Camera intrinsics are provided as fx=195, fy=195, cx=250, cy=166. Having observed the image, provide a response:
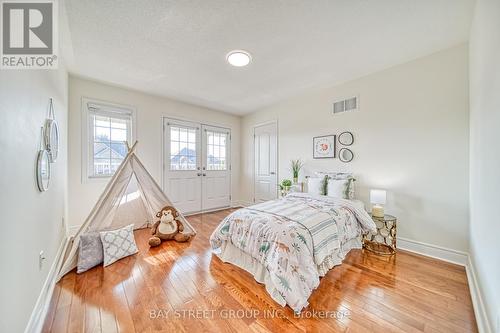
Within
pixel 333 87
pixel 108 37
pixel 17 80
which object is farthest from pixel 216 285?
pixel 333 87

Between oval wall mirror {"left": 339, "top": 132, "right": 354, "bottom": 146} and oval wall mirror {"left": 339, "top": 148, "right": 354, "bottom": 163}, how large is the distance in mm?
104

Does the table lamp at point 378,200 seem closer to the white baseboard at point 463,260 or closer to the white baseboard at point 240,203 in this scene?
the white baseboard at point 463,260

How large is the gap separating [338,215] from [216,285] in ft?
5.09

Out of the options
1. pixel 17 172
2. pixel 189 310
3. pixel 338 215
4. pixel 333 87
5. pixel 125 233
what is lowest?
pixel 189 310

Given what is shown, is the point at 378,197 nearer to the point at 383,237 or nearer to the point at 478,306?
the point at 383,237

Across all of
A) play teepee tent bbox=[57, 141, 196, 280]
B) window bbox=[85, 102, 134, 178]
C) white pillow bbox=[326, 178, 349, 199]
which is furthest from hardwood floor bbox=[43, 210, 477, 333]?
window bbox=[85, 102, 134, 178]

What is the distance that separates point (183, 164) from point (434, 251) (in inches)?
177

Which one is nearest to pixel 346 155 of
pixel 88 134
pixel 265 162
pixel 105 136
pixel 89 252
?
pixel 265 162

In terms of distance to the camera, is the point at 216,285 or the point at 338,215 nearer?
the point at 216,285

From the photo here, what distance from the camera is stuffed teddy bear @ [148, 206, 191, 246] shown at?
2.99 m

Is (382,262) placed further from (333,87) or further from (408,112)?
(333,87)

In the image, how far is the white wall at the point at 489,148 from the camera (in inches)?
47.5

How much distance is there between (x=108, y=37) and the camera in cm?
217

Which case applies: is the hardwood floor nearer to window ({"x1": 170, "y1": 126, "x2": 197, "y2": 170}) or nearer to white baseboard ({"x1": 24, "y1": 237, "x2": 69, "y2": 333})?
white baseboard ({"x1": 24, "y1": 237, "x2": 69, "y2": 333})
